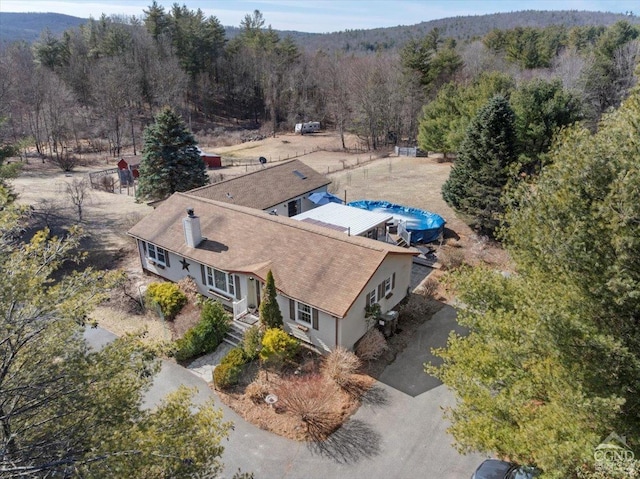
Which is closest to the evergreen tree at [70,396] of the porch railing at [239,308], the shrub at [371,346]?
the shrub at [371,346]

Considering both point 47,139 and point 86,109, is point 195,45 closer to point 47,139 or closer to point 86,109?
point 86,109

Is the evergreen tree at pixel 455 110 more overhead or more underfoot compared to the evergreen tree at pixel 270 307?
more overhead

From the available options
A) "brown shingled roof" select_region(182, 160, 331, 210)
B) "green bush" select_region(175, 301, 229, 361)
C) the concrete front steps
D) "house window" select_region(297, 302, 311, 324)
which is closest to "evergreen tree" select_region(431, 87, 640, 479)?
"house window" select_region(297, 302, 311, 324)

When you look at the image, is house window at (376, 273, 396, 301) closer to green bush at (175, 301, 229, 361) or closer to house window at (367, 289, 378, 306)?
house window at (367, 289, 378, 306)

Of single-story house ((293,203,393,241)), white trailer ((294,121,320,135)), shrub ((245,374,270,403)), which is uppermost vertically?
single-story house ((293,203,393,241))

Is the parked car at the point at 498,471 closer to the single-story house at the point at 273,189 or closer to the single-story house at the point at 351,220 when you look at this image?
the single-story house at the point at 351,220

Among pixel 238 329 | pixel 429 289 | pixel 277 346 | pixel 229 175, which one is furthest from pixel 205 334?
pixel 229 175

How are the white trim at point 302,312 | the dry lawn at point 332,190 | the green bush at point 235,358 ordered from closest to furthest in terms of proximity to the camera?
the dry lawn at point 332,190 → the green bush at point 235,358 → the white trim at point 302,312
